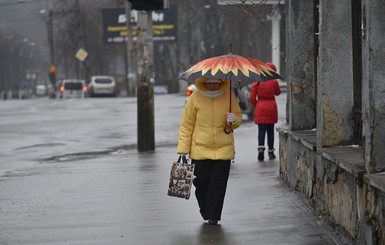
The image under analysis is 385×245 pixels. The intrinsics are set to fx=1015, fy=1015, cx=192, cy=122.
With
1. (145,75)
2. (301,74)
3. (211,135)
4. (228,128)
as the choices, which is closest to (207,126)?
(211,135)

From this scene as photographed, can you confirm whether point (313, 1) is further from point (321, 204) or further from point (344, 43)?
point (321, 204)

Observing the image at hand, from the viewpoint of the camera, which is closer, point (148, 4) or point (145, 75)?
point (148, 4)

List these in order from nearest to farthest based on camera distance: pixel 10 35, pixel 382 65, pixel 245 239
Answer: pixel 382 65
pixel 245 239
pixel 10 35

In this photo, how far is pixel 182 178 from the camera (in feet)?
32.2

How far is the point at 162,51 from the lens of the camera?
291 ft

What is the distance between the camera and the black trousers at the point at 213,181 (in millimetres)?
9875

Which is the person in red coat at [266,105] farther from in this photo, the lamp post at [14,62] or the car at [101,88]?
the lamp post at [14,62]

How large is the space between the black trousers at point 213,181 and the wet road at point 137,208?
0.52 ft

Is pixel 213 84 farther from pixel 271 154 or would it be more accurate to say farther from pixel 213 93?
pixel 271 154

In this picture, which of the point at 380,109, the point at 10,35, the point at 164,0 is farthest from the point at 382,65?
the point at 10,35

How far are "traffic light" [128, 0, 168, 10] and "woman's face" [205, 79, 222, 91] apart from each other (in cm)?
739

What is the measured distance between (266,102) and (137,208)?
5.35m

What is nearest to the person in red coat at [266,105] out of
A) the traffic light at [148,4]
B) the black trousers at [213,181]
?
the traffic light at [148,4]

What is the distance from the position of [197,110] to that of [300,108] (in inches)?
115
